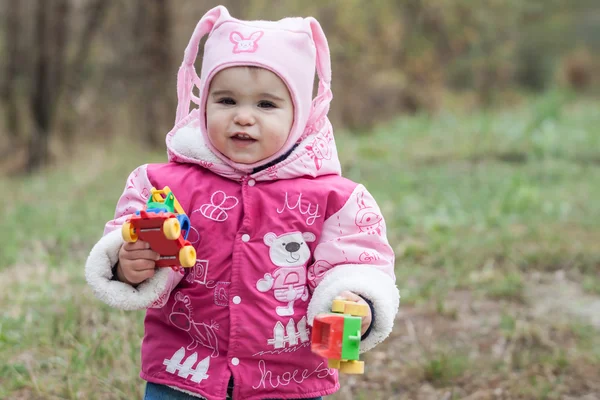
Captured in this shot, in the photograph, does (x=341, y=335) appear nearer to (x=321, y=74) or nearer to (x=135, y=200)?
(x=135, y=200)

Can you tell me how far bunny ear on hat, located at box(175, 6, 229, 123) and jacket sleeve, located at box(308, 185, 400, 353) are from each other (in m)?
0.57

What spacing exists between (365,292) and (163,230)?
0.55m

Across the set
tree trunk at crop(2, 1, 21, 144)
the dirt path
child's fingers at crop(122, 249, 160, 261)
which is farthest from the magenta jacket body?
tree trunk at crop(2, 1, 21, 144)

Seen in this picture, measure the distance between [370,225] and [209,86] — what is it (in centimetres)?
59

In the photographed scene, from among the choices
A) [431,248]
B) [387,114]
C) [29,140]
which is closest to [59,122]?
[29,140]

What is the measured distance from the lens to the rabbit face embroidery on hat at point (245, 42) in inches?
86.5

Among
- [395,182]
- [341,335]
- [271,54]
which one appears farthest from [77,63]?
[341,335]

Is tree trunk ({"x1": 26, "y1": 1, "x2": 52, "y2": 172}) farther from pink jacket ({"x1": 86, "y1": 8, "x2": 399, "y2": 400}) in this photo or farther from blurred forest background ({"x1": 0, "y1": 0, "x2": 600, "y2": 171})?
pink jacket ({"x1": 86, "y1": 8, "x2": 399, "y2": 400})

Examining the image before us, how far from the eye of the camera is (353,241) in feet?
7.29

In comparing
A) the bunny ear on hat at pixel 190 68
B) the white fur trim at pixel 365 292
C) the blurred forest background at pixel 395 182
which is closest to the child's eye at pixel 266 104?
the bunny ear on hat at pixel 190 68

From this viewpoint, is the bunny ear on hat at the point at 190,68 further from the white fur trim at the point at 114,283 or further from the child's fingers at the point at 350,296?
the child's fingers at the point at 350,296

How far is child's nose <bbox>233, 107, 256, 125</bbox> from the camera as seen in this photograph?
2162 mm

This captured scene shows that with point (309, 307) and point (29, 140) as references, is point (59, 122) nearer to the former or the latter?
point (29, 140)

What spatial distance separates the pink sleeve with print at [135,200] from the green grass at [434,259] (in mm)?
775
